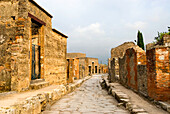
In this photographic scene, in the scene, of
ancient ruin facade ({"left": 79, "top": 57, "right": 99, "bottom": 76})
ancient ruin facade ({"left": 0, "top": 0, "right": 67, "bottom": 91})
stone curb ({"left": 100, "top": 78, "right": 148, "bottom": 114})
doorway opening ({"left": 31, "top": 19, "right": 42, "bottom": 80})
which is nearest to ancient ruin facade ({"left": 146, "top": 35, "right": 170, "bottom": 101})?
stone curb ({"left": 100, "top": 78, "right": 148, "bottom": 114})

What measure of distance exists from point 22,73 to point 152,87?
4245mm

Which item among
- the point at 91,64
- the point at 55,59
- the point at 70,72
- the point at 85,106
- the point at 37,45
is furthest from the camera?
the point at 91,64

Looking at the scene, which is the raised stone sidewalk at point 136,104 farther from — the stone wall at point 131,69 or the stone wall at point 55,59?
the stone wall at point 55,59

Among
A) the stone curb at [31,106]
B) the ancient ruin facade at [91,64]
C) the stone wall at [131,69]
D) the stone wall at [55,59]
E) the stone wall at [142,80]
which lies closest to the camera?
the stone curb at [31,106]

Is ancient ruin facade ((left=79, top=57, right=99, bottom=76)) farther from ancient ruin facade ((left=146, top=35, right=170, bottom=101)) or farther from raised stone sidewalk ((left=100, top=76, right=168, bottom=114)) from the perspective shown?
ancient ruin facade ((left=146, top=35, right=170, bottom=101))

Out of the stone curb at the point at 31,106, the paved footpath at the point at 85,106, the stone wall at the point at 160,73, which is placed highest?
the stone wall at the point at 160,73

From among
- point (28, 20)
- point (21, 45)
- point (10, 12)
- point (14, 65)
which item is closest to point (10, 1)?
point (10, 12)

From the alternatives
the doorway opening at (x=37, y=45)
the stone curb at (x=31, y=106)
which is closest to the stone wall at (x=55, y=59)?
the doorway opening at (x=37, y=45)

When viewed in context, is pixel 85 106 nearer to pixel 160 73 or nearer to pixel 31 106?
pixel 31 106

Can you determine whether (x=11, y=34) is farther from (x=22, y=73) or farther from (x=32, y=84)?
(x=32, y=84)

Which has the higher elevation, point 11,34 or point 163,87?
point 11,34

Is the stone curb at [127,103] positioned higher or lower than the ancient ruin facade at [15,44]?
lower

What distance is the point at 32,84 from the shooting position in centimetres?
526

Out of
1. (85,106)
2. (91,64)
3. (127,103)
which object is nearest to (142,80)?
(127,103)
